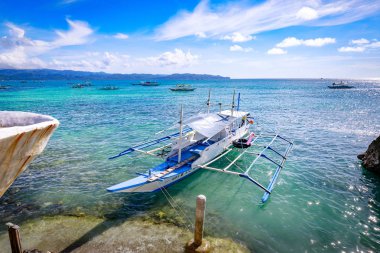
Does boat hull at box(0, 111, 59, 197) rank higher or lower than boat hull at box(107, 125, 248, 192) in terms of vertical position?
higher

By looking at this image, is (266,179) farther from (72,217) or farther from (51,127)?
(51,127)

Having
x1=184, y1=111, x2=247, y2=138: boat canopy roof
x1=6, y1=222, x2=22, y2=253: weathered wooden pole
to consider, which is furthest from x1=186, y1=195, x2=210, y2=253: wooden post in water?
x1=184, y1=111, x2=247, y2=138: boat canopy roof

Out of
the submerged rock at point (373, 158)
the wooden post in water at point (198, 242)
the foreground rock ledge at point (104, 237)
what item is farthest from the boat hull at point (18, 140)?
the submerged rock at point (373, 158)

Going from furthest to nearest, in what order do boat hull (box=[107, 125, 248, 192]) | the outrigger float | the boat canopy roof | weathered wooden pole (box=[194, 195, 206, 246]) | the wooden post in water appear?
the boat canopy roof
the outrigger float
boat hull (box=[107, 125, 248, 192])
the wooden post in water
weathered wooden pole (box=[194, 195, 206, 246])

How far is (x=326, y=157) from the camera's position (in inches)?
870

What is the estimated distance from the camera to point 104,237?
36.2 ft

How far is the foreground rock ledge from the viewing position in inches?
408

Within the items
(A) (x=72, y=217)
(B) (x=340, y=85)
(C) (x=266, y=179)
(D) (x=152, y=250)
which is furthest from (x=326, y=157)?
(B) (x=340, y=85)

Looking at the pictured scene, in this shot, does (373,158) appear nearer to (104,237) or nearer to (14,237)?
(104,237)

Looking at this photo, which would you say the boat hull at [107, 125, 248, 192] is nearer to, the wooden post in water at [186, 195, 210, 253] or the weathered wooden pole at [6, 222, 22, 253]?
the weathered wooden pole at [6, 222, 22, 253]

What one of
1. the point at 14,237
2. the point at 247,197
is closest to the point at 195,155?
the point at 247,197

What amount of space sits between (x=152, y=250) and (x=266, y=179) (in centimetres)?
1070

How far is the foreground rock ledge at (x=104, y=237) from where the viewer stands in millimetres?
10375

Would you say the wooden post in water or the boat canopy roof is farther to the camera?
the boat canopy roof
